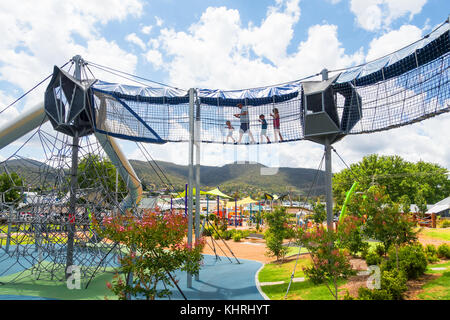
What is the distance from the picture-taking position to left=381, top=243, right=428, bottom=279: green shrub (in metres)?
10.2

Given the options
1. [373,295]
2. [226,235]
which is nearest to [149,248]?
[373,295]

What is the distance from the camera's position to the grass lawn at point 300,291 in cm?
913

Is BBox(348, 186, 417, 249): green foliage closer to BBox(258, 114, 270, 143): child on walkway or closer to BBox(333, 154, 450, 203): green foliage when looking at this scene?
BBox(258, 114, 270, 143): child on walkway

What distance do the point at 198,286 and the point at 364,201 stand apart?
734 centimetres

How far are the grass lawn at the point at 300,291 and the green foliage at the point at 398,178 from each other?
32714mm

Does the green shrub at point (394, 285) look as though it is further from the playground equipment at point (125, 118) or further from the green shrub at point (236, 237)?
the green shrub at point (236, 237)

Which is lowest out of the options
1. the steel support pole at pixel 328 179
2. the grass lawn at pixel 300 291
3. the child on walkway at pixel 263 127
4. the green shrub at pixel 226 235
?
the green shrub at pixel 226 235

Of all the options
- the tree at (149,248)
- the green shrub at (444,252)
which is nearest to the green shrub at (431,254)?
the green shrub at (444,252)

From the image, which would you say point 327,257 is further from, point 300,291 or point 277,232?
point 277,232

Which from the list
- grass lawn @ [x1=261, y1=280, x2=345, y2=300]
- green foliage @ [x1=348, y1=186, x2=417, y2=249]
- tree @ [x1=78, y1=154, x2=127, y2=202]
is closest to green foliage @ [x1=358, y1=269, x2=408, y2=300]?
grass lawn @ [x1=261, y1=280, x2=345, y2=300]

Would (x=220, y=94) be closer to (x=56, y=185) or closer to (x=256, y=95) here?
(x=256, y=95)

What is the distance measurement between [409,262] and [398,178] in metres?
39.6

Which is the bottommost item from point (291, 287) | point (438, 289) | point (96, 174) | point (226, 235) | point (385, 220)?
point (226, 235)

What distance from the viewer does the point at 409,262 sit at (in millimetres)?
10273
